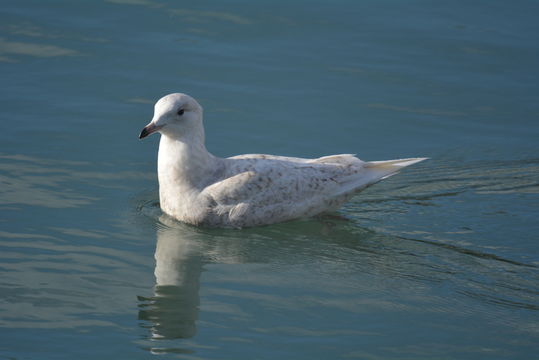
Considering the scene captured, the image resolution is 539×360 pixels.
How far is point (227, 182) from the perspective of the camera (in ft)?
26.5

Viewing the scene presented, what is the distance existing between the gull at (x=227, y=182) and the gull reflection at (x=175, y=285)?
0.29m

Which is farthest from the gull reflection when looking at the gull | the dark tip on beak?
the dark tip on beak

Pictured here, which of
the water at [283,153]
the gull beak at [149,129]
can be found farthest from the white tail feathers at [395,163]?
the gull beak at [149,129]

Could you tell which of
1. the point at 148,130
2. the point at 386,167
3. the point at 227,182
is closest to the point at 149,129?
the point at 148,130

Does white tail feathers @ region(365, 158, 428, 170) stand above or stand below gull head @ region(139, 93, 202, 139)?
below

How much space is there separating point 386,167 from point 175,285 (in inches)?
104

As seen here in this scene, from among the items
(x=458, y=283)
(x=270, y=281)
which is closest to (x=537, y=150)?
(x=458, y=283)

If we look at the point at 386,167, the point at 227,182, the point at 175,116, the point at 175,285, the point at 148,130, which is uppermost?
the point at 175,116

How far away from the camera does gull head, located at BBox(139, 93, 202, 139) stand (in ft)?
26.0

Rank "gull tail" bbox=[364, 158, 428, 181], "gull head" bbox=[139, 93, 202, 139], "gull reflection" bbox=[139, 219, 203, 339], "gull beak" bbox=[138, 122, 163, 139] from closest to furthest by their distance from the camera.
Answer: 1. "gull reflection" bbox=[139, 219, 203, 339]
2. "gull beak" bbox=[138, 122, 163, 139]
3. "gull head" bbox=[139, 93, 202, 139]
4. "gull tail" bbox=[364, 158, 428, 181]

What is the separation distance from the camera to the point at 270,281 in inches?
274

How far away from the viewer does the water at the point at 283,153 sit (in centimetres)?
623

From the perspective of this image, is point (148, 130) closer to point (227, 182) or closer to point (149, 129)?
point (149, 129)

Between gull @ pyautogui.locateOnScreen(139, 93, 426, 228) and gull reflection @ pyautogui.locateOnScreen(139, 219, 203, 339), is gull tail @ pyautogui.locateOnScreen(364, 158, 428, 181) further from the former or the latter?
gull reflection @ pyautogui.locateOnScreen(139, 219, 203, 339)
